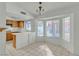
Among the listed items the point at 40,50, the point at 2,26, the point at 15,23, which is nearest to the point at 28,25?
the point at 15,23

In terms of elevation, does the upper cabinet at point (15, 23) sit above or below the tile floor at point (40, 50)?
above

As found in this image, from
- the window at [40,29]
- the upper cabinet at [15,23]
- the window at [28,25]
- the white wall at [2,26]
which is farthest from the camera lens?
the window at [40,29]

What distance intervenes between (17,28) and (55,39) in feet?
3.12

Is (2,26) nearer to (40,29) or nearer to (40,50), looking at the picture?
(40,29)

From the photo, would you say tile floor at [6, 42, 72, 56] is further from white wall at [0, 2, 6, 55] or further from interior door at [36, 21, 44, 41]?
white wall at [0, 2, 6, 55]

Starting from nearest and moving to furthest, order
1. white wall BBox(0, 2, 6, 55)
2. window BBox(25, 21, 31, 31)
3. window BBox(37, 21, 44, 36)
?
white wall BBox(0, 2, 6, 55)
window BBox(25, 21, 31, 31)
window BBox(37, 21, 44, 36)

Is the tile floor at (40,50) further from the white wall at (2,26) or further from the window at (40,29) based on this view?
the white wall at (2,26)

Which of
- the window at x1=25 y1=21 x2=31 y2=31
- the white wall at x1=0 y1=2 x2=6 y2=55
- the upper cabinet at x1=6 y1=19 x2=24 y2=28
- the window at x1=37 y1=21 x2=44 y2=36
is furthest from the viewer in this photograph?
the window at x1=37 y1=21 x2=44 y2=36

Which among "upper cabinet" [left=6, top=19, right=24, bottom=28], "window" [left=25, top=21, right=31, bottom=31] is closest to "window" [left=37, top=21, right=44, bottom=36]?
"window" [left=25, top=21, right=31, bottom=31]

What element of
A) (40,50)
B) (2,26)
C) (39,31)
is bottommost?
(40,50)

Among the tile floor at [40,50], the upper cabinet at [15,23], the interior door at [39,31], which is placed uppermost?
the upper cabinet at [15,23]

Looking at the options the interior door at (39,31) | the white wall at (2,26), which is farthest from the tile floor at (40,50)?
the white wall at (2,26)

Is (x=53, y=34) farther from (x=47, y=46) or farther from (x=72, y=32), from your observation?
(x=72, y=32)

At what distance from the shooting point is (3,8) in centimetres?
155
